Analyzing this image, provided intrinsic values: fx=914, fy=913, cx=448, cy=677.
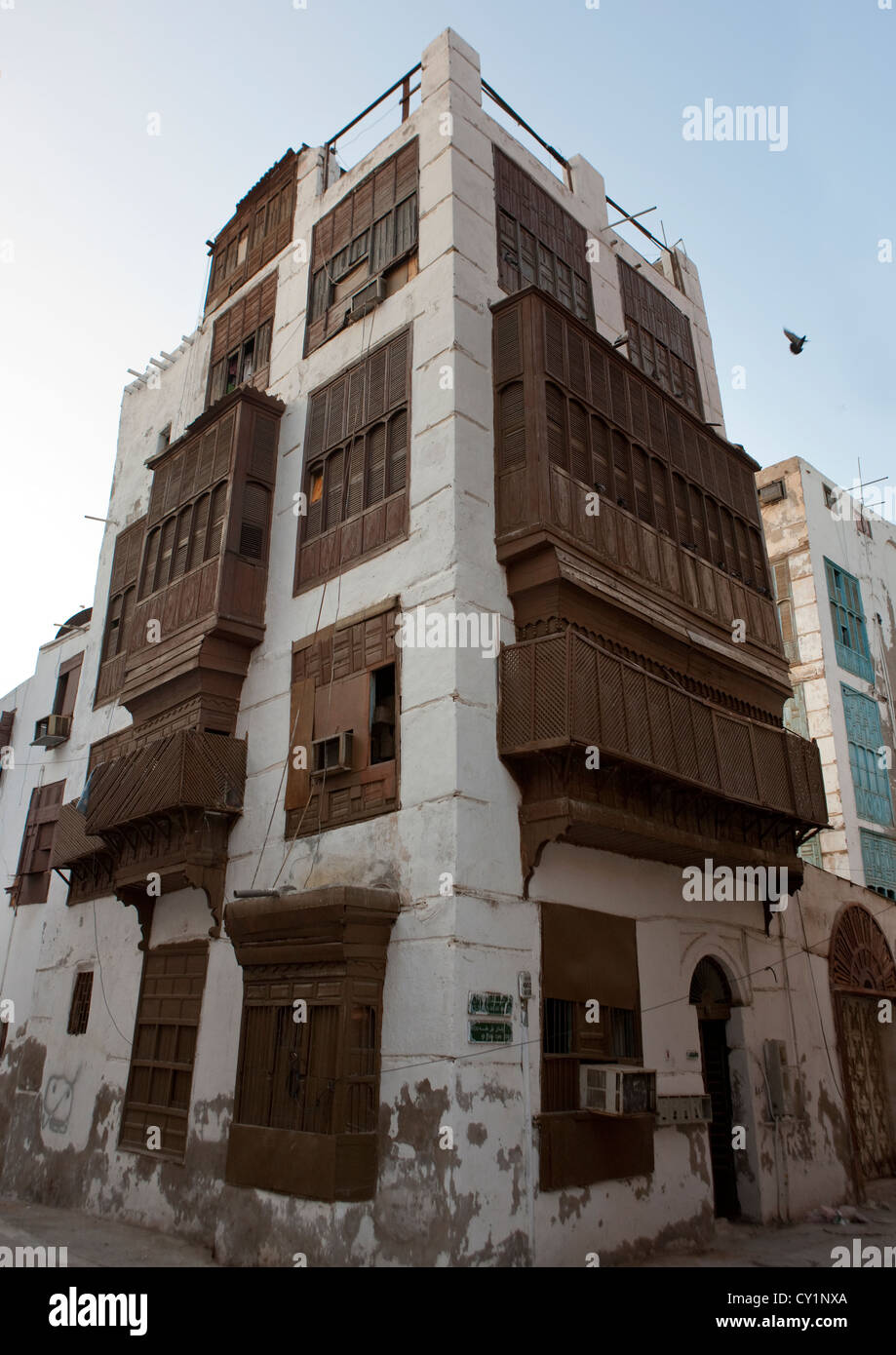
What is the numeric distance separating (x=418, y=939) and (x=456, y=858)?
102 centimetres

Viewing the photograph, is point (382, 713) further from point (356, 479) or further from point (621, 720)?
point (356, 479)

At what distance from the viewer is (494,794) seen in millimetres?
10844

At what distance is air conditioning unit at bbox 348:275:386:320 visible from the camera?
14617mm

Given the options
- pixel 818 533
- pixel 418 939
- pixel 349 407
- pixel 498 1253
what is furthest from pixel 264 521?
pixel 818 533

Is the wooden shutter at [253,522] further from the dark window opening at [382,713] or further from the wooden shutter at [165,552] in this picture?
the dark window opening at [382,713]

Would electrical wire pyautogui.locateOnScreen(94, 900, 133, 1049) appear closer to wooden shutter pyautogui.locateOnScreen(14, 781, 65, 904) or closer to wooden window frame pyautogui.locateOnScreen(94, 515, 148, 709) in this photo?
wooden window frame pyautogui.locateOnScreen(94, 515, 148, 709)

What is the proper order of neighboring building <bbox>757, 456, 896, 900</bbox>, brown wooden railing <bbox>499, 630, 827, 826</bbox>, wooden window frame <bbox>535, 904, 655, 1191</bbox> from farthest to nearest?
neighboring building <bbox>757, 456, 896, 900</bbox>, brown wooden railing <bbox>499, 630, 827, 826</bbox>, wooden window frame <bbox>535, 904, 655, 1191</bbox>

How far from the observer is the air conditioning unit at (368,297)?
48.0ft

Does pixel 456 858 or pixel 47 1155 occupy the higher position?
pixel 456 858

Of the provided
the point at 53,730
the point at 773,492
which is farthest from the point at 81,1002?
the point at 773,492

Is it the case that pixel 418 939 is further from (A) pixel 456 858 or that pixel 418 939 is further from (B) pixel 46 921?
(B) pixel 46 921

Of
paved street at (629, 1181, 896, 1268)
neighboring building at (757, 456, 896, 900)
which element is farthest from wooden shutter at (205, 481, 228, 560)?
neighboring building at (757, 456, 896, 900)

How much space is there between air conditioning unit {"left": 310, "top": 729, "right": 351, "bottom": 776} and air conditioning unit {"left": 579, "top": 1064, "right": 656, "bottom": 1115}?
466cm

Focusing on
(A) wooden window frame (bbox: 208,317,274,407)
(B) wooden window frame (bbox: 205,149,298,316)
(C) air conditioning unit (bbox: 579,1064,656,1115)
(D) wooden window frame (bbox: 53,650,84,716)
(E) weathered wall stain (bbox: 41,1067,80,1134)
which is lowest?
(E) weathered wall stain (bbox: 41,1067,80,1134)
